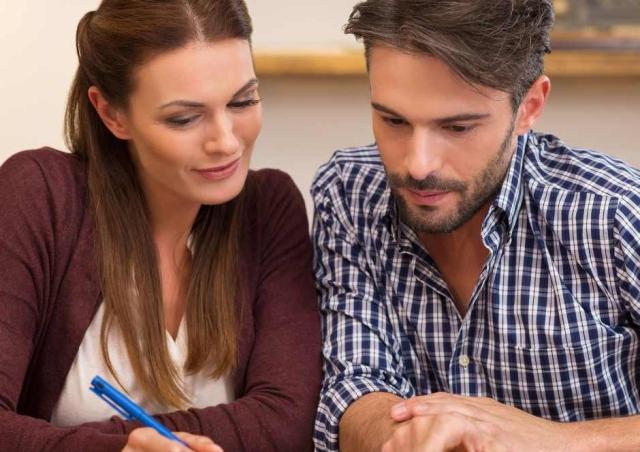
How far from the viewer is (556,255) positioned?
1.58 m

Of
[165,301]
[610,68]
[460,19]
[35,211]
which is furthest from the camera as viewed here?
[610,68]

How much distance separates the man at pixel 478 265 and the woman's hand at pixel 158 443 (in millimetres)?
249

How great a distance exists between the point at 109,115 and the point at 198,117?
182mm

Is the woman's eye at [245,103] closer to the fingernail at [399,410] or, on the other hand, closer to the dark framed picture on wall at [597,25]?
the fingernail at [399,410]

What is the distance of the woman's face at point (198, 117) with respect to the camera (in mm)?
1524

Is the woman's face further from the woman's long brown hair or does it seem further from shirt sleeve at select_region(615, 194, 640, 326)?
shirt sleeve at select_region(615, 194, 640, 326)

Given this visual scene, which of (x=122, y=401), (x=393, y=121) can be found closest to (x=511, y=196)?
(x=393, y=121)

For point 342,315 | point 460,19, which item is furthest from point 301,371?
point 460,19

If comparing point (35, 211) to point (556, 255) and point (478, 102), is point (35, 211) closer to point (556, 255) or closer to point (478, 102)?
point (478, 102)

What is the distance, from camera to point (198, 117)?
1.55 m

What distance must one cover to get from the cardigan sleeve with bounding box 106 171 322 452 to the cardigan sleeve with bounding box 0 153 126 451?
0.35 feet

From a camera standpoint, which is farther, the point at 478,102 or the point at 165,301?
the point at 165,301

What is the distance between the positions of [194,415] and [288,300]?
268mm

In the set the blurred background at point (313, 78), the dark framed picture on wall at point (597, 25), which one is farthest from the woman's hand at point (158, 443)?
the dark framed picture on wall at point (597, 25)
